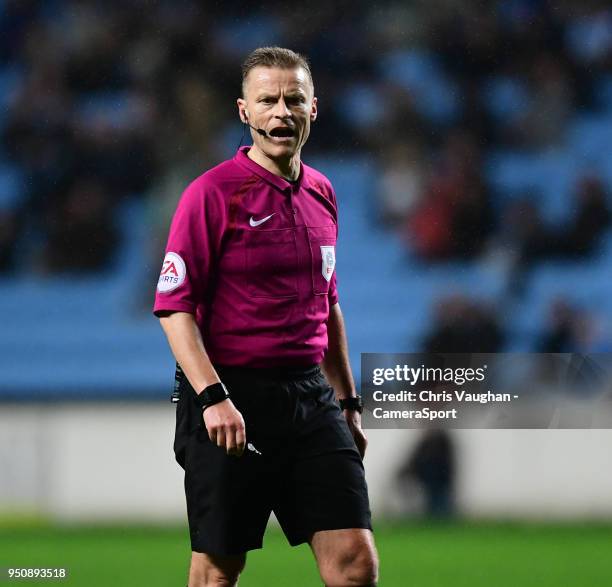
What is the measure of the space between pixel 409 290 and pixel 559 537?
196 cm

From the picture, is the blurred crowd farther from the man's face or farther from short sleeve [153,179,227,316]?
short sleeve [153,179,227,316]

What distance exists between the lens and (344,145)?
766 centimetres

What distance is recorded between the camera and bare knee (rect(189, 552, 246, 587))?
2.65m

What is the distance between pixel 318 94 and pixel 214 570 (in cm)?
548

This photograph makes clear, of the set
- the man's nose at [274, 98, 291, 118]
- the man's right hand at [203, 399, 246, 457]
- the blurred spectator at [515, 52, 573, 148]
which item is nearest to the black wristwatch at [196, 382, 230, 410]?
the man's right hand at [203, 399, 246, 457]

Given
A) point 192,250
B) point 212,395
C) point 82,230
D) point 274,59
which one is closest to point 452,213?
point 82,230

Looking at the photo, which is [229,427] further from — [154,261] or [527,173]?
[527,173]

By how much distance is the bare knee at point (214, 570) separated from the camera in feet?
8.71

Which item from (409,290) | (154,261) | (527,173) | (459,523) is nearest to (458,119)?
(527,173)

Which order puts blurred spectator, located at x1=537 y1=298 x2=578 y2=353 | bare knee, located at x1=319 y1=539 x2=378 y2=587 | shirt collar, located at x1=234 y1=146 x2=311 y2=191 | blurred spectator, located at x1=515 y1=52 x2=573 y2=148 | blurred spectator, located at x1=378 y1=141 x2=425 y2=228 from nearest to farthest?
bare knee, located at x1=319 y1=539 x2=378 y2=587 → shirt collar, located at x1=234 y1=146 x2=311 y2=191 → blurred spectator, located at x1=537 y1=298 x2=578 y2=353 → blurred spectator, located at x1=378 y1=141 x2=425 y2=228 → blurred spectator, located at x1=515 y1=52 x2=573 y2=148

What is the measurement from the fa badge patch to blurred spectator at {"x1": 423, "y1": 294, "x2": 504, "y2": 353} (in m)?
4.61

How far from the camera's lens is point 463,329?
7.11m

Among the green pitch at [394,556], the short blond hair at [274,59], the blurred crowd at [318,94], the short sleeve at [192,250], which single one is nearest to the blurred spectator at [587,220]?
the blurred crowd at [318,94]

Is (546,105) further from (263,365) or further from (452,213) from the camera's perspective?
(263,365)
